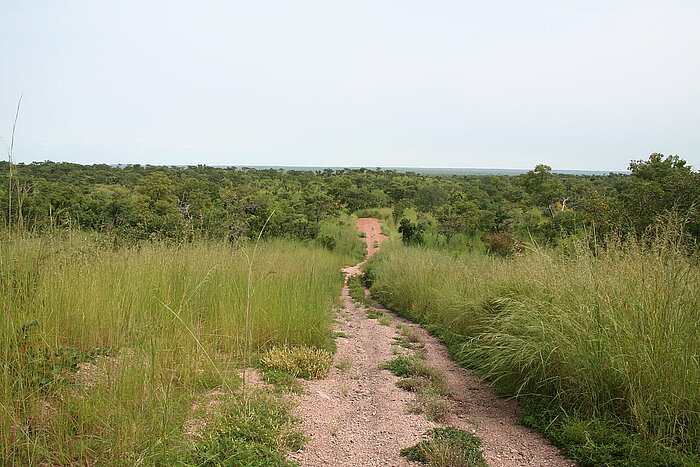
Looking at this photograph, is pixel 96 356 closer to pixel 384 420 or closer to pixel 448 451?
Result: pixel 384 420

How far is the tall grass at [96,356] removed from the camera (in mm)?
2549

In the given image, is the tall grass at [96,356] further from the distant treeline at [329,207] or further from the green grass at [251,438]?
the distant treeline at [329,207]

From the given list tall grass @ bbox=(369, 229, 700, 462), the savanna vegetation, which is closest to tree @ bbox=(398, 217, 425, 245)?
the savanna vegetation

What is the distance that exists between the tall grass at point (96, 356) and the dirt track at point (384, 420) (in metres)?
1.00

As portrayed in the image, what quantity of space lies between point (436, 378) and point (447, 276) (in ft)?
16.9

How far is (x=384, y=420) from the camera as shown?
14.0ft

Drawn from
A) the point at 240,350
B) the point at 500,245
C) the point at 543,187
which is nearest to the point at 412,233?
the point at 543,187

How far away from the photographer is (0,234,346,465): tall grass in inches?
100

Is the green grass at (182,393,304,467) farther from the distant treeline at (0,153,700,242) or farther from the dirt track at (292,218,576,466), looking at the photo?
the distant treeline at (0,153,700,242)

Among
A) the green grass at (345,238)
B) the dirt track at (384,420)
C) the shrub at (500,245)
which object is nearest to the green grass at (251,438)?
the dirt track at (384,420)

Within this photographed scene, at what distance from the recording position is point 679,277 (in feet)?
13.5

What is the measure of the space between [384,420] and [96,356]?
262 centimetres

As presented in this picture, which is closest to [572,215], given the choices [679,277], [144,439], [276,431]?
[679,277]

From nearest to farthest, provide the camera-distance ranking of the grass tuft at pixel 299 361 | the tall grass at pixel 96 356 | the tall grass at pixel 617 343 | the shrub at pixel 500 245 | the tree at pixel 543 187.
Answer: the tall grass at pixel 96 356
the tall grass at pixel 617 343
the grass tuft at pixel 299 361
the shrub at pixel 500 245
the tree at pixel 543 187
